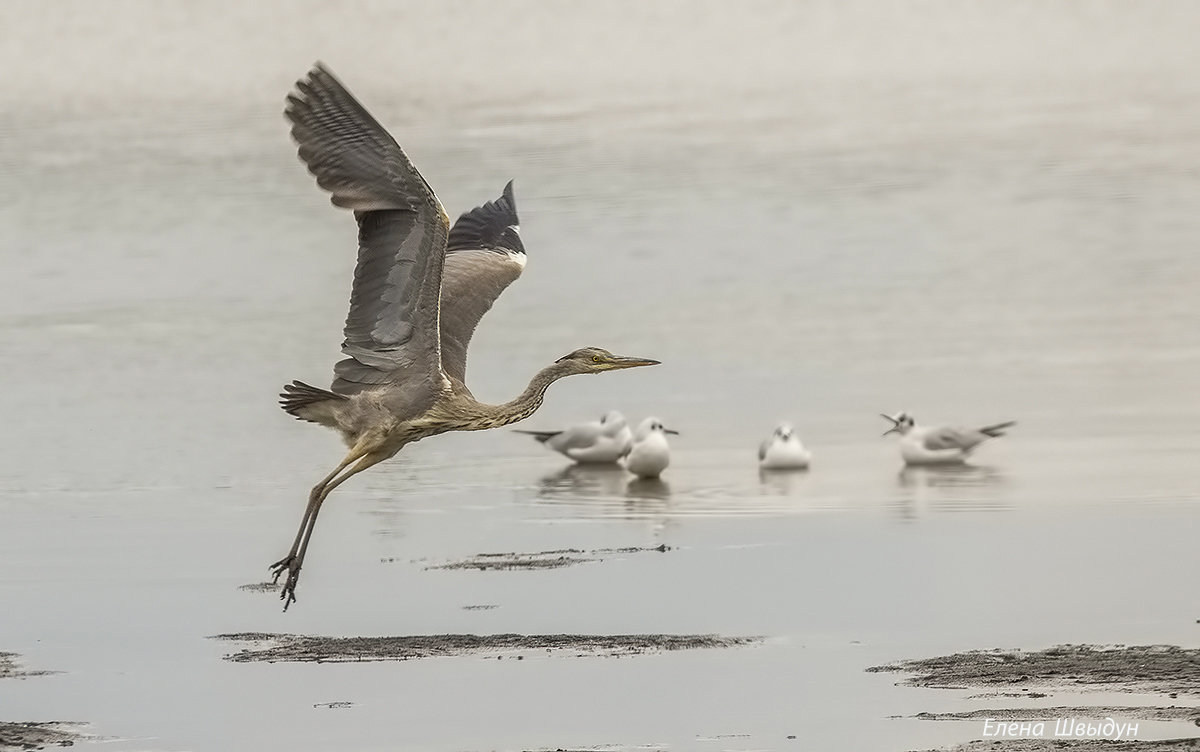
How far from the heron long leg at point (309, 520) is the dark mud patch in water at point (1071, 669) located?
9.97ft

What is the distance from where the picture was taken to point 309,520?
13070 millimetres

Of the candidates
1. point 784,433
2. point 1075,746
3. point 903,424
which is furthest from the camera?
point 903,424

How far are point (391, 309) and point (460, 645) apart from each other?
69.0 inches

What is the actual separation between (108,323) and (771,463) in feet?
31.8

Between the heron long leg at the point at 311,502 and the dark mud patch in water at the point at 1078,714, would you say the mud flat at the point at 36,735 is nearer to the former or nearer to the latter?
the heron long leg at the point at 311,502

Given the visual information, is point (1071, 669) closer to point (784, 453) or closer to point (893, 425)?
point (784, 453)

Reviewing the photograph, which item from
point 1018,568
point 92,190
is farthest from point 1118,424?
point 92,190

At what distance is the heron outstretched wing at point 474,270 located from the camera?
13875 millimetres

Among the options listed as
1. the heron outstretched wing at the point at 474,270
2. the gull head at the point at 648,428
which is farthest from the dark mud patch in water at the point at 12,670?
the gull head at the point at 648,428

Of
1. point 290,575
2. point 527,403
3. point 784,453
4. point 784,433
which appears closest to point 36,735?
point 290,575

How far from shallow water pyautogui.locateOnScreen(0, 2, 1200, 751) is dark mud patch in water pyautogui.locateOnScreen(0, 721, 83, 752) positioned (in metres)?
0.22

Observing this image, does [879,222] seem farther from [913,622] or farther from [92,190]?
[913,622]

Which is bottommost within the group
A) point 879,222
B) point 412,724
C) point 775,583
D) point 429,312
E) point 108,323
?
point 412,724

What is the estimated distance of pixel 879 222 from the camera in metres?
30.6
